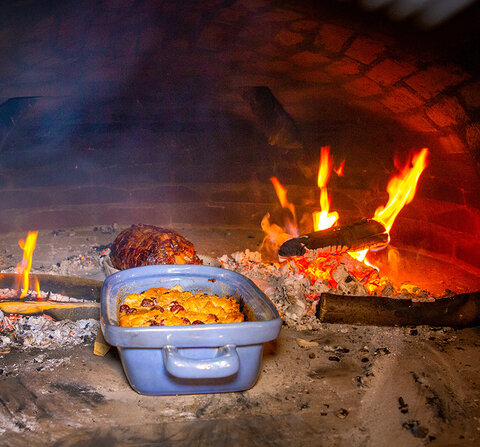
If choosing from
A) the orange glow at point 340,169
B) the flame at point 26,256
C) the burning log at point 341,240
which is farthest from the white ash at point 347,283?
the flame at point 26,256

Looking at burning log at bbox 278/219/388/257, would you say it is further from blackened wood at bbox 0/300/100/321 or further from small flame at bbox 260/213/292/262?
blackened wood at bbox 0/300/100/321

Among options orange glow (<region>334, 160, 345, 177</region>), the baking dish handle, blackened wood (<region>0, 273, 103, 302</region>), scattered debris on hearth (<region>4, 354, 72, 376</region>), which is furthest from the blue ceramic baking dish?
orange glow (<region>334, 160, 345, 177</region>)

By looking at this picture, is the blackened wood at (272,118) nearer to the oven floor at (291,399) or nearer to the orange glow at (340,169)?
the orange glow at (340,169)

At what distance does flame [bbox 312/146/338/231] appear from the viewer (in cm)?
534

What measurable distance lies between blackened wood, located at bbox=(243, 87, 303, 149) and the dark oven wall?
1.1 inches

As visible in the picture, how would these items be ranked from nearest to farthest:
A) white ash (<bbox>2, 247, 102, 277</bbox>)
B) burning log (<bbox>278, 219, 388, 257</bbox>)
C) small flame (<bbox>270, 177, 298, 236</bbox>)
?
burning log (<bbox>278, 219, 388, 257</bbox>) → white ash (<bbox>2, 247, 102, 277</bbox>) → small flame (<bbox>270, 177, 298, 236</bbox>)

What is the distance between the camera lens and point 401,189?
4.83m

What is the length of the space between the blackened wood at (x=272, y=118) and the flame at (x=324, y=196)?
34 cm

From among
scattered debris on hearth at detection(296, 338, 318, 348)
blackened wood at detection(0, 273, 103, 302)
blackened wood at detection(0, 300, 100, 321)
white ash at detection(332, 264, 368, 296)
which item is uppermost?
scattered debris on hearth at detection(296, 338, 318, 348)

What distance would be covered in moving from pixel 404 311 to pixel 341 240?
1166mm

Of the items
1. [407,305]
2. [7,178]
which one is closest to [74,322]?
[407,305]

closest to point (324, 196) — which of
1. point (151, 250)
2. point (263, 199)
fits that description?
point (263, 199)

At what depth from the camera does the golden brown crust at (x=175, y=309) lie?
220 cm

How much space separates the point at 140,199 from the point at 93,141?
986mm
